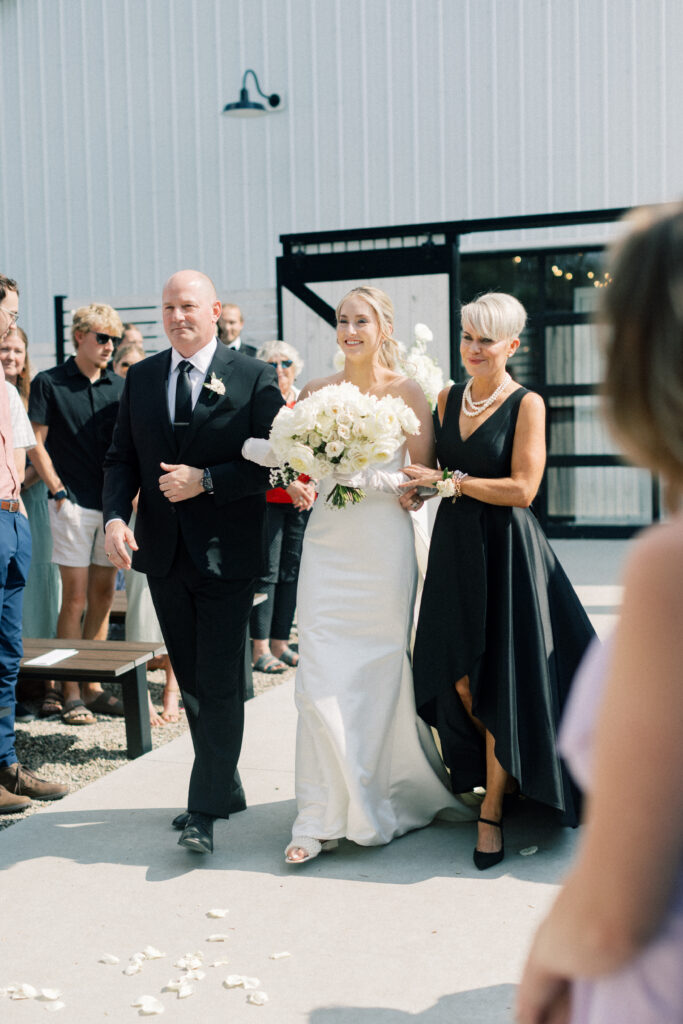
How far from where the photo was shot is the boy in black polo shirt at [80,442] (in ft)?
20.3

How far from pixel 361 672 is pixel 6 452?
1747mm

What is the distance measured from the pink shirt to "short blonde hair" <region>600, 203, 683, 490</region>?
371 cm

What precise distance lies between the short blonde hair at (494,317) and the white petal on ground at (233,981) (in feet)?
7.85

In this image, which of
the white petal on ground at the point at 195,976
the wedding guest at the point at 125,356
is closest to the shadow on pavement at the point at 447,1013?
the white petal on ground at the point at 195,976

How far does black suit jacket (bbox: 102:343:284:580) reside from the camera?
4.12 meters

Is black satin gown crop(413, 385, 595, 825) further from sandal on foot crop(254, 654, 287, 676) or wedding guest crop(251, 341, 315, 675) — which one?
sandal on foot crop(254, 654, 287, 676)

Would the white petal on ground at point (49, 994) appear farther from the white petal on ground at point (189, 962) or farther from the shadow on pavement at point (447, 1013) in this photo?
the shadow on pavement at point (447, 1013)

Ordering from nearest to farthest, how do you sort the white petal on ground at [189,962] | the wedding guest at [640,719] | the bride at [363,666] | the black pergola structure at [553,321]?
1. the wedding guest at [640,719]
2. the white petal on ground at [189,962]
3. the bride at [363,666]
4. the black pergola structure at [553,321]

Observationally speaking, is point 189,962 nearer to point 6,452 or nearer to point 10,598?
point 10,598

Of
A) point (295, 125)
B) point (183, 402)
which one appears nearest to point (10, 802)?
point (183, 402)

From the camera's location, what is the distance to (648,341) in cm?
109

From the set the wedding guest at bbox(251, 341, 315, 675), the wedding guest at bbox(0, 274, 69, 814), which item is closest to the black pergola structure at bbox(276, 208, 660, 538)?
the wedding guest at bbox(251, 341, 315, 675)

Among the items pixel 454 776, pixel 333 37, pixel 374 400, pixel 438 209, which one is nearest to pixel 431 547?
pixel 374 400

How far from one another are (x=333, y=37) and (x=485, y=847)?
39.5 ft
